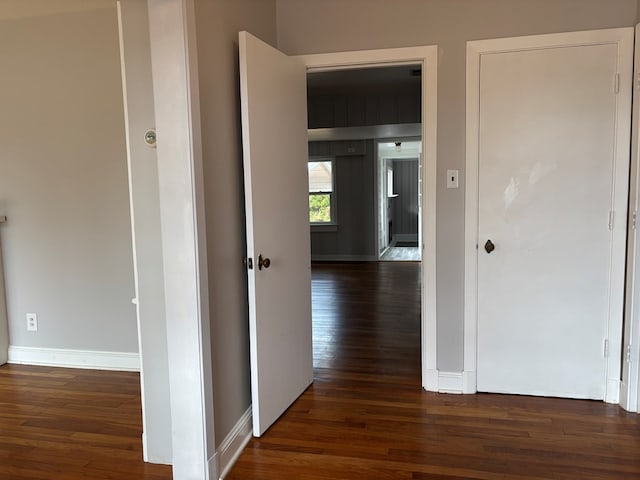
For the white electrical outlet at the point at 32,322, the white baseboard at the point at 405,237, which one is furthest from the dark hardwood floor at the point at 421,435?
the white baseboard at the point at 405,237

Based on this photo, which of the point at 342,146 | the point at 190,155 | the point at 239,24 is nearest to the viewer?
the point at 190,155

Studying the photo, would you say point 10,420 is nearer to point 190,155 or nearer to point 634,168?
point 190,155

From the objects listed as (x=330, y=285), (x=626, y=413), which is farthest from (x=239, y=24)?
(x=330, y=285)

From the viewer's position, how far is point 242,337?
245 cm

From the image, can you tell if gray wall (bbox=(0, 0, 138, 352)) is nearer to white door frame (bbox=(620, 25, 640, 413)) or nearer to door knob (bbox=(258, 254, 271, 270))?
door knob (bbox=(258, 254, 271, 270))

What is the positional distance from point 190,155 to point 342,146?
6628 millimetres

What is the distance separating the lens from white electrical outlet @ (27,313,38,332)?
3557mm

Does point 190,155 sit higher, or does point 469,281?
point 190,155

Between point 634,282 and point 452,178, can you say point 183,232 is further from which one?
point 634,282

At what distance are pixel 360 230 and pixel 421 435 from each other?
6164 millimetres

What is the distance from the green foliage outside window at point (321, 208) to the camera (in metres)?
8.63

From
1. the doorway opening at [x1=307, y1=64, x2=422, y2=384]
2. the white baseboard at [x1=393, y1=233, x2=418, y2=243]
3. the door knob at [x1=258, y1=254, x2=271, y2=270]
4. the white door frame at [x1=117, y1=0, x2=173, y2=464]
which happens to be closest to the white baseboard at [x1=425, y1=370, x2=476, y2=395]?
the doorway opening at [x1=307, y1=64, x2=422, y2=384]

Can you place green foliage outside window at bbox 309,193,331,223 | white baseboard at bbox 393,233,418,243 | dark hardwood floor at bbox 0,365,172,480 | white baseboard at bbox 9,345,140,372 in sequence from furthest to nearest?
white baseboard at bbox 393,233,418,243
green foliage outside window at bbox 309,193,331,223
white baseboard at bbox 9,345,140,372
dark hardwood floor at bbox 0,365,172,480

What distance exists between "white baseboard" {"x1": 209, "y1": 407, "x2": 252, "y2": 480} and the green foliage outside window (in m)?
6.32
